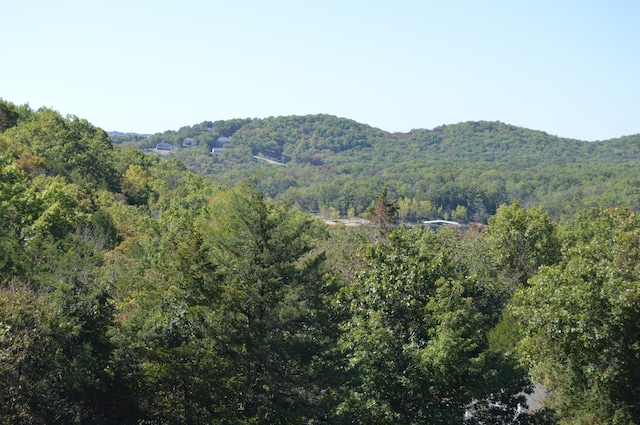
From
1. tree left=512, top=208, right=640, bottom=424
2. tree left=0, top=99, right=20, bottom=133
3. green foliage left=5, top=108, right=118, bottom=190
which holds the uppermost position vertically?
tree left=0, top=99, right=20, bottom=133

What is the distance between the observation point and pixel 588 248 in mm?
21453

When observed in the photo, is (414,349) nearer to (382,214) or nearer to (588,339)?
(588,339)

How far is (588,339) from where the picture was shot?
17328mm

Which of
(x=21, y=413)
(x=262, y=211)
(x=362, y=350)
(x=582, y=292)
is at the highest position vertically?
(x=262, y=211)

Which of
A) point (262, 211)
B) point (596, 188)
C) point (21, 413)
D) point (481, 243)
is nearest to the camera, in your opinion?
point (21, 413)

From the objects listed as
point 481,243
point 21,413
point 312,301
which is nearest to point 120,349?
point 21,413

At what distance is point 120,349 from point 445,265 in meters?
8.64

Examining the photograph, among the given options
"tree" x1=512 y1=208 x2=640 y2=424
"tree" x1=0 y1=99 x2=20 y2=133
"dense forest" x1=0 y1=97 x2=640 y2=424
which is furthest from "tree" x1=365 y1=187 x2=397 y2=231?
"tree" x1=0 y1=99 x2=20 y2=133

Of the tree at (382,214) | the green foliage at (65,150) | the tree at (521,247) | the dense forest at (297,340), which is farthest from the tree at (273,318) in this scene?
the green foliage at (65,150)

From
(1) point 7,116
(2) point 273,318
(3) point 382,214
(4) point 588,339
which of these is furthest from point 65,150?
(4) point 588,339

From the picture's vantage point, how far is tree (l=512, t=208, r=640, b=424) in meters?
17.5

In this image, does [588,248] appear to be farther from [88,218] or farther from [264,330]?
[88,218]

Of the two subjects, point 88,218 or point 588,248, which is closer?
point 588,248

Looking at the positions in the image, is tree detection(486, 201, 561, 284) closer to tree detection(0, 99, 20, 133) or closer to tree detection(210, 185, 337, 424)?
tree detection(210, 185, 337, 424)
